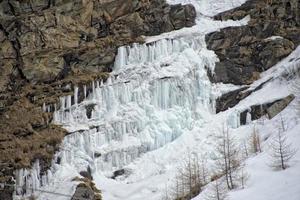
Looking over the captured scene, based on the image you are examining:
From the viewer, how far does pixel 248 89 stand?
5156 centimetres

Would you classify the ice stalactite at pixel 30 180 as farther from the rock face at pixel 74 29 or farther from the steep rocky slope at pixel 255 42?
the steep rocky slope at pixel 255 42

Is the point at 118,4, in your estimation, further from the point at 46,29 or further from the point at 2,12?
the point at 2,12

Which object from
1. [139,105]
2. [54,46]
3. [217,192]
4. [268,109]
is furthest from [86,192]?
[54,46]

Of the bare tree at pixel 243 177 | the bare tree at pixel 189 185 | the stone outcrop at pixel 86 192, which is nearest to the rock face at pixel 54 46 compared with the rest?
the stone outcrop at pixel 86 192

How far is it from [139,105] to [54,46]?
13.3m

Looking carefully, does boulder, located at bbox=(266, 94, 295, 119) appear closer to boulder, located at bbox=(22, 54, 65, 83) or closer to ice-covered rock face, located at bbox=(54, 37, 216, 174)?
ice-covered rock face, located at bbox=(54, 37, 216, 174)

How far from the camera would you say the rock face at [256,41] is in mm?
54062

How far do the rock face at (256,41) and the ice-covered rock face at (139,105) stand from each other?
1.90m

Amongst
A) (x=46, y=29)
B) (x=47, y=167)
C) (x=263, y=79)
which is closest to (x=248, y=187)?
(x=47, y=167)

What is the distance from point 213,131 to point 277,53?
12158mm

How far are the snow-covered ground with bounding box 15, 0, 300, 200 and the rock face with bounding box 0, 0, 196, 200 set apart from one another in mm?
2096

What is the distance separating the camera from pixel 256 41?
56.1 metres

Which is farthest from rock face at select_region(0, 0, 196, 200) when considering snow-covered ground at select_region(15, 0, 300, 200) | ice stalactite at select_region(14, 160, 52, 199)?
ice stalactite at select_region(14, 160, 52, 199)

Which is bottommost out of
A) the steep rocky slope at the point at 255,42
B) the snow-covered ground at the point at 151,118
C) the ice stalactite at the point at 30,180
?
the ice stalactite at the point at 30,180
